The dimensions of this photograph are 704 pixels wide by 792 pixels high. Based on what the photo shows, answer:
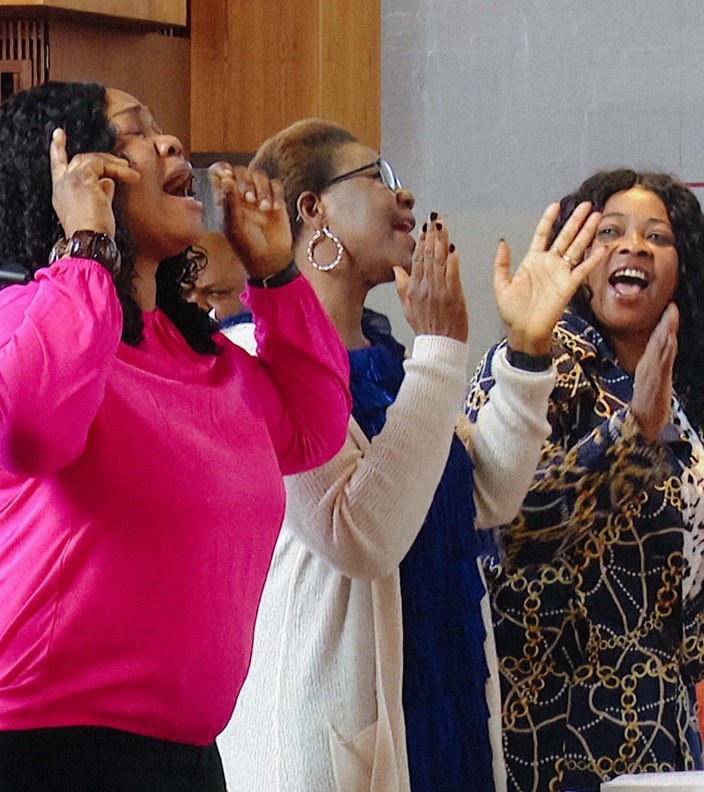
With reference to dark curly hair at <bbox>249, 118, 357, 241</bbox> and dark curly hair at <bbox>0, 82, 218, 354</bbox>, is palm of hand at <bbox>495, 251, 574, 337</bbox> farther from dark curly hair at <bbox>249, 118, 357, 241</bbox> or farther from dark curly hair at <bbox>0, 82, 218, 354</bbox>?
dark curly hair at <bbox>0, 82, 218, 354</bbox>

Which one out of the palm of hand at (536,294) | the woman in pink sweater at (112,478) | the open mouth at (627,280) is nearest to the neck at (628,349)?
the open mouth at (627,280)

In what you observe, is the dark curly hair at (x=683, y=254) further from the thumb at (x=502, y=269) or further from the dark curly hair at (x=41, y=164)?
the dark curly hair at (x=41, y=164)

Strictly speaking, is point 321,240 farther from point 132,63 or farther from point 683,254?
point 132,63

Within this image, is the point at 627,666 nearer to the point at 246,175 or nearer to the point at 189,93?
the point at 246,175

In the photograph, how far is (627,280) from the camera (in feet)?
6.90

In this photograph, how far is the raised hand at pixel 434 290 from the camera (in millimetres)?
1724

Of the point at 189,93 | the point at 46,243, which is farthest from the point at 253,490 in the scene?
the point at 189,93

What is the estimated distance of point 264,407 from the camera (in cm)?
147

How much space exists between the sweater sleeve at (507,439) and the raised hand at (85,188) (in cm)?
62

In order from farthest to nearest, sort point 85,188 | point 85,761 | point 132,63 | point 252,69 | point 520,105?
1. point 520,105
2. point 252,69
3. point 132,63
4. point 85,188
5. point 85,761

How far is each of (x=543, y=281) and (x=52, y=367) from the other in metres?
0.81

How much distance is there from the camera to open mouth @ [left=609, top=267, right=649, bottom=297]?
209 centimetres

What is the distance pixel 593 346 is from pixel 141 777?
1.03 m

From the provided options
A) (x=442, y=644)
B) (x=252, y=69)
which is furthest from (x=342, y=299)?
(x=252, y=69)
